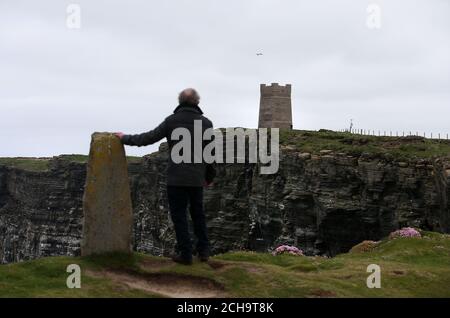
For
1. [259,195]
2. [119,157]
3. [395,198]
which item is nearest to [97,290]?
[119,157]

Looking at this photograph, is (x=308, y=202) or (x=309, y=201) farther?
(x=308, y=202)

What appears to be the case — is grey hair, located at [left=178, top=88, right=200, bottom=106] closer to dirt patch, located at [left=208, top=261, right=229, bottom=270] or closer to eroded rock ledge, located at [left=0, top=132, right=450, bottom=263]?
dirt patch, located at [left=208, top=261, right=229, bottom=270]

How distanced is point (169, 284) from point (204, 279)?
0.72 metres

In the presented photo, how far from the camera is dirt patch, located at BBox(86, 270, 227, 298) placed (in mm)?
13461

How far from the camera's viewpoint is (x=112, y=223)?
15406mm

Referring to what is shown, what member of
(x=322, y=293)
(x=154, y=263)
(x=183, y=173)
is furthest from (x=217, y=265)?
(x=322, y=293)

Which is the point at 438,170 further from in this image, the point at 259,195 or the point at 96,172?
the point at 96,172

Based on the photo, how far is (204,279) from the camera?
46.6 ft

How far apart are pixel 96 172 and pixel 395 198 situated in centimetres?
5641

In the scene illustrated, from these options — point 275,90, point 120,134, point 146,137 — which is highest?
point 275,90

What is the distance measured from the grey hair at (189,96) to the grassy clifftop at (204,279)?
11.8ft

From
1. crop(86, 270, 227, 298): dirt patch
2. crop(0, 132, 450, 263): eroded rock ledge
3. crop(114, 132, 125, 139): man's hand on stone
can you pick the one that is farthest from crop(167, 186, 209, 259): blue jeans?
crop(0, 132, 450, 263): eroded rock ledge

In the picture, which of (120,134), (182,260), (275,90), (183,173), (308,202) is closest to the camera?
(183,173)

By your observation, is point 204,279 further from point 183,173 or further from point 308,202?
point 308,202
